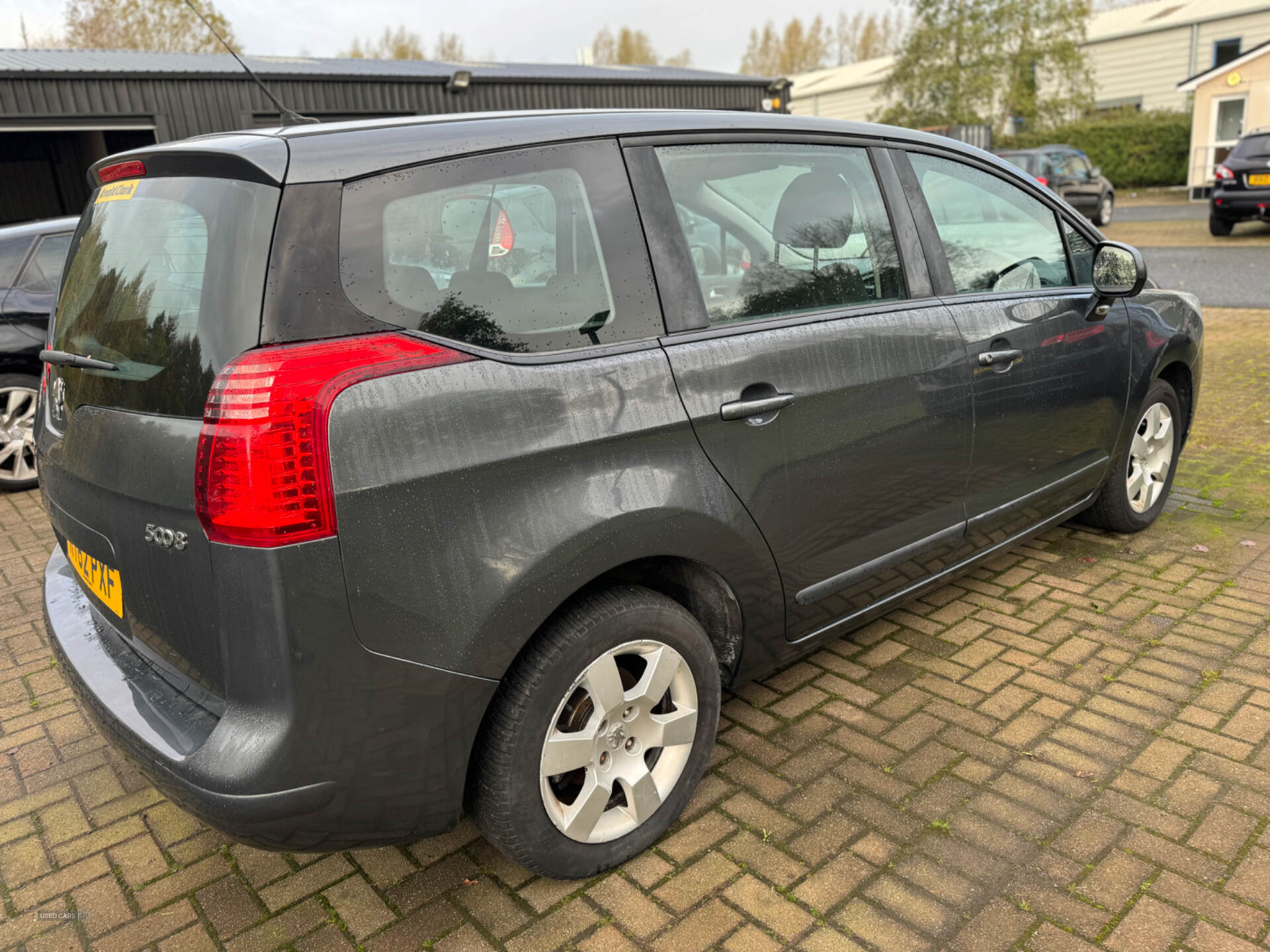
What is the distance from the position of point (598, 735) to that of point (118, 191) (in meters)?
1.75

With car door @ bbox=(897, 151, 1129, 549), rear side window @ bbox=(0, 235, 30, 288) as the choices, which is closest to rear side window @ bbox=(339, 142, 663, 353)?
car door @ bbox=(897, 151, 1129, 549)

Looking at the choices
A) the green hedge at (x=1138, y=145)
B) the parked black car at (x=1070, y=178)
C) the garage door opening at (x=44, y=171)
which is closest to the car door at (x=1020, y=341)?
the parked black car at (x=1070, y=178)

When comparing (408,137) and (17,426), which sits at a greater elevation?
(408,137)

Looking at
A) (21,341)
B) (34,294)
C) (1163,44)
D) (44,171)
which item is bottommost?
(21,341)

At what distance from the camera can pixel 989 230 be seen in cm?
332

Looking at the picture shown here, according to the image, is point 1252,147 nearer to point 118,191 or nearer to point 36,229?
point 36,229

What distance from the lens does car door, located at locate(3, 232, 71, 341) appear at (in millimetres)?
5926

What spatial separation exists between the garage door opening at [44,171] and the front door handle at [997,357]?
19.6 meters

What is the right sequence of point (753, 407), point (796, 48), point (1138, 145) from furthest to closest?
1. point (796, 48)
2. point (1138, 145)
3. point (753, 407)

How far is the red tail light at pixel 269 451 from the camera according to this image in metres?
1.72

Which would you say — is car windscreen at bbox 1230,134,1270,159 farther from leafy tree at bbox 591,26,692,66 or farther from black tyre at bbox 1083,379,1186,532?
leafy tree at bbox 591,26,692,66

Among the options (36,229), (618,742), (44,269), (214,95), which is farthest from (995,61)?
(618,742)

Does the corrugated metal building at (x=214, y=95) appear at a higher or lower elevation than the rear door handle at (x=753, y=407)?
higher

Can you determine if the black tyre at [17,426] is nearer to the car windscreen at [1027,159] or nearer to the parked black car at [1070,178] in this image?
the car windscreen at [1027,159]
